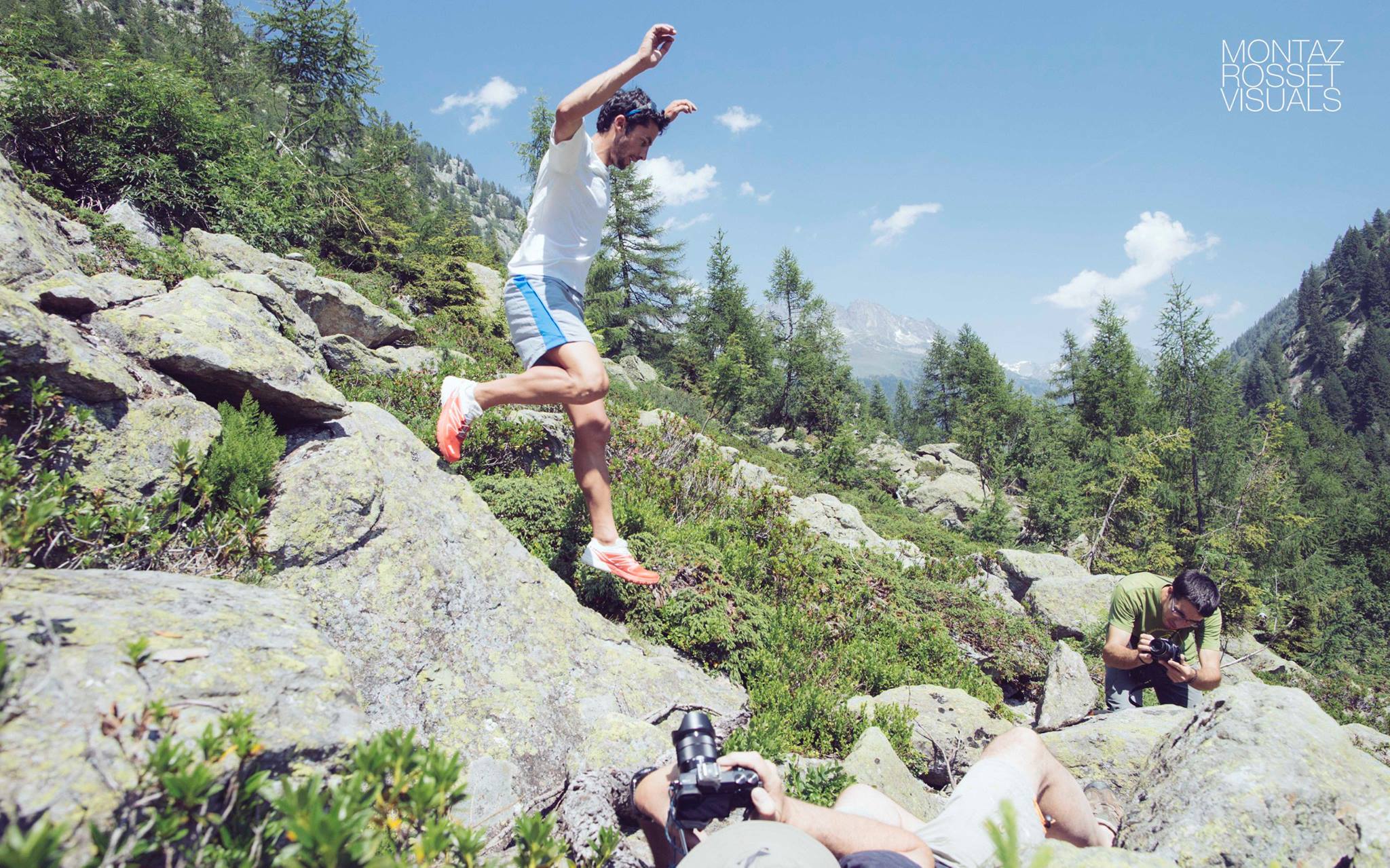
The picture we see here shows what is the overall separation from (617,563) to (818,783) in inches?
71.6

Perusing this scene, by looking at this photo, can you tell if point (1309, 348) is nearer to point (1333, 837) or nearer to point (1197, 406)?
point (1197, 406)

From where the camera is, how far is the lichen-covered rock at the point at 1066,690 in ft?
20.2

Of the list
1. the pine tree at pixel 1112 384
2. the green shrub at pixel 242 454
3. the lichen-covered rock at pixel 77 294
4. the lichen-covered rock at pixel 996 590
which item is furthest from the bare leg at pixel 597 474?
the pine tree at pixel 1112 384

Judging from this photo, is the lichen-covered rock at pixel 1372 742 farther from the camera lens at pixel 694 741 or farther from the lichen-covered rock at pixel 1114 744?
the camera lens at pixel 694 741

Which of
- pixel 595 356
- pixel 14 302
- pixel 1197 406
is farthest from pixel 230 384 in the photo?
pixel 1197 406

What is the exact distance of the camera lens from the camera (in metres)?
2.35

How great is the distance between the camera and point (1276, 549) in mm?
34969

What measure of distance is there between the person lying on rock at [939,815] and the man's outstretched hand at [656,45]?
3.54m

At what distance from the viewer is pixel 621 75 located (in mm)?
3396

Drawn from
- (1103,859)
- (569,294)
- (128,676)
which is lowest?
(1103,859)

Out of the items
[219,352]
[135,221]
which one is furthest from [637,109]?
[135,221]

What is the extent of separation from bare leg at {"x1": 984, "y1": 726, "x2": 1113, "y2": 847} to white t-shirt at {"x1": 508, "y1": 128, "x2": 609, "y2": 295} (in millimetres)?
3677

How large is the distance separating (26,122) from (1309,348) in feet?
599

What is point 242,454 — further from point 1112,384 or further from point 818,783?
point 1112,384
